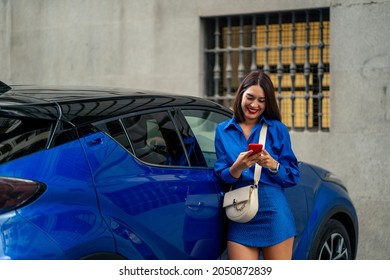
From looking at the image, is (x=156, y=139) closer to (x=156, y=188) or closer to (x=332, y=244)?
(x=156, y=188)

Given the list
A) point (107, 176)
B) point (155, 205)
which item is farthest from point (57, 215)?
point (155, 205)

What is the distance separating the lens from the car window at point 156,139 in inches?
164

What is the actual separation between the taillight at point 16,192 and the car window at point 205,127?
56.1 inches

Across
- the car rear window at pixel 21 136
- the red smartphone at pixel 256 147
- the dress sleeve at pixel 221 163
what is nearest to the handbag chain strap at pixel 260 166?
the dress sleeve at pixel 221 163

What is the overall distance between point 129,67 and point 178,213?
5469mm

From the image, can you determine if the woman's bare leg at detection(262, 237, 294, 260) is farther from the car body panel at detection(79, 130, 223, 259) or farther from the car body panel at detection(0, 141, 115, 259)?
the car body panel at detection(0, 141, 115, 259)

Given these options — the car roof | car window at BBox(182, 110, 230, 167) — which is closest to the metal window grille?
car window at BBox(182, 110, 230, 167)

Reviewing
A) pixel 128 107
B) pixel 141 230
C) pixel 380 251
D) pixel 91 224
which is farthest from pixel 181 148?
pixel 380 251

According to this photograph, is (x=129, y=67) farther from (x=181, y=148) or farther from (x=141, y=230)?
(x=141, y=230)

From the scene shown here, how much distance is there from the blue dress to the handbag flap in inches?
2.9

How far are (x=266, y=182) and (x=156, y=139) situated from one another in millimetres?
656

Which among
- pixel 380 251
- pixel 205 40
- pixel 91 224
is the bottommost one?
pixel 380 251

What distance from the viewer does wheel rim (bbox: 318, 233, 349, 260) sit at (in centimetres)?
554

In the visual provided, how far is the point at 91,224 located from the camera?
3.62 meters
